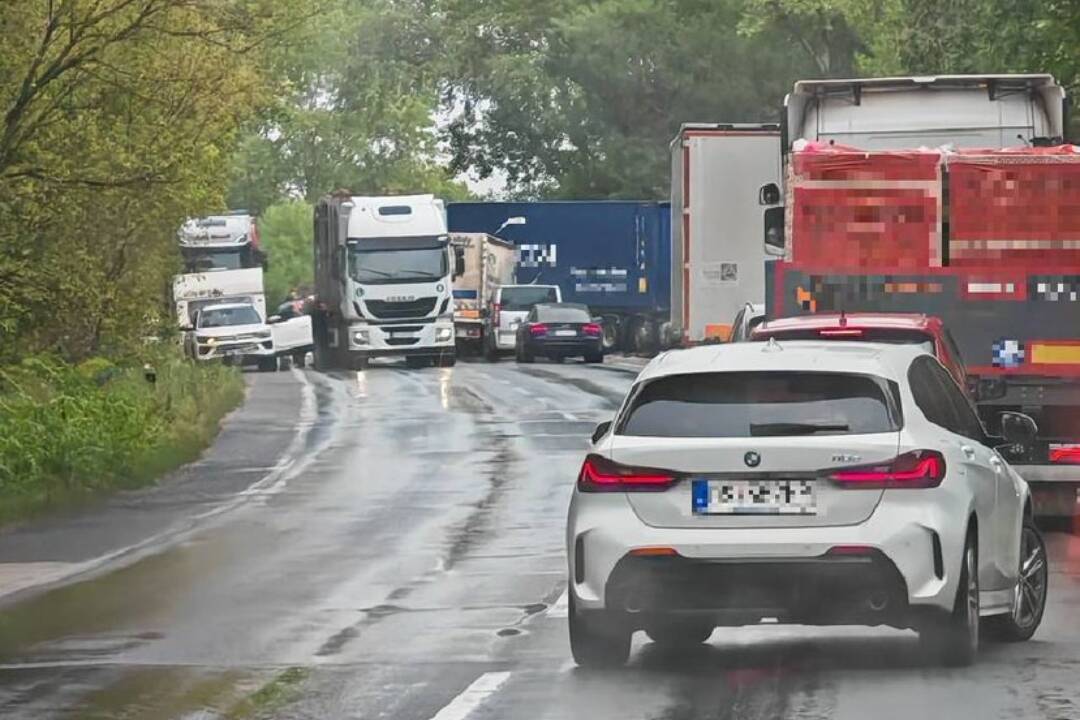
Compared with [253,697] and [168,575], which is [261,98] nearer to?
[168,575]

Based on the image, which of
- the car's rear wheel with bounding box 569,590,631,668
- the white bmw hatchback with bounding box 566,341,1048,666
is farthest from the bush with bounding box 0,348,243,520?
the white bmw hatchback with bounding box 566,341,1048,666

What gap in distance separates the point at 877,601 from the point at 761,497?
2.20ft

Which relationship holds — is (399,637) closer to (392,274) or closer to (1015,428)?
(1015,428)

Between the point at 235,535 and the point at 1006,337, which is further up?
the point at 1006,337

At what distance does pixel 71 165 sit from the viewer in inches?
949

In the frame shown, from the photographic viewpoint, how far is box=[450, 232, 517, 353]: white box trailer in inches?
2591

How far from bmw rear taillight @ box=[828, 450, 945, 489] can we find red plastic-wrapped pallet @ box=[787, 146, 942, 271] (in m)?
9.24

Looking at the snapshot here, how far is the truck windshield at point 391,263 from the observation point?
56.5 m

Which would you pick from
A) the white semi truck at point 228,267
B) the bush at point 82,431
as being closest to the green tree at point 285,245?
the white semi truck at point 228,267

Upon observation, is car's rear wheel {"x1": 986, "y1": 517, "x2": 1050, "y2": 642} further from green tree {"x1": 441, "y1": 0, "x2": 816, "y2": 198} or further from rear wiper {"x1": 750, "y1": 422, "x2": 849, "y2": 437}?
green tree {"x1": 441, "y1": 0, "x2": 816, "y2": 198}

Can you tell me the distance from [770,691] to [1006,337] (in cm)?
890

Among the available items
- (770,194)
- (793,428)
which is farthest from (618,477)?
(770,194)

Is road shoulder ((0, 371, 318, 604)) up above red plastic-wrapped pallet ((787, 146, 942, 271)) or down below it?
below

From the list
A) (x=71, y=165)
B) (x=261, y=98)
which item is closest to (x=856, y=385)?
(x=71, y=165)
